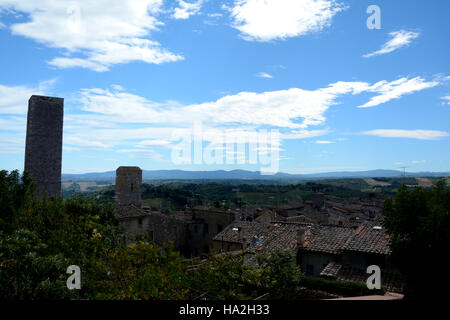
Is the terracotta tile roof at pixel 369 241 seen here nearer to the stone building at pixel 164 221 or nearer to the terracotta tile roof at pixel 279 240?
the terracotta tile roof at pixel 279 240

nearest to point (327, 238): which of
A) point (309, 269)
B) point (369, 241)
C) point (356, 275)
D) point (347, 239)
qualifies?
point (347, 239)

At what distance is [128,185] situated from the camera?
102 ft

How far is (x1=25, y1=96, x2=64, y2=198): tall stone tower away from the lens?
57.4ft

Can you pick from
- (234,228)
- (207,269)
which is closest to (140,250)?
(207,269)

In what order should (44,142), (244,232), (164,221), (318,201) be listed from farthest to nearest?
(318,201), (164,221), (244,232), (44,142)

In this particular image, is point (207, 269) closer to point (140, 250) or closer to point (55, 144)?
point (140, 250)

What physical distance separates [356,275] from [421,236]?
10.2 m

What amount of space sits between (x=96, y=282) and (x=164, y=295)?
2.57 metres

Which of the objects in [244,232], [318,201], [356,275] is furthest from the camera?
[318,201]

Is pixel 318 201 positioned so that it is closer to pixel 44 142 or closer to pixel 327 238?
pixel 327 238

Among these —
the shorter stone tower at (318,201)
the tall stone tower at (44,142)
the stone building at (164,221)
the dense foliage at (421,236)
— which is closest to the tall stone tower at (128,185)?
the stone building at (164,221)

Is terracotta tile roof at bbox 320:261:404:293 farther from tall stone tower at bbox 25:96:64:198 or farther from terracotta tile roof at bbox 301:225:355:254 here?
tall stone tower at bbox 25:96:64:198

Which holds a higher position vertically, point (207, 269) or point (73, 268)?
point (73, 268)
